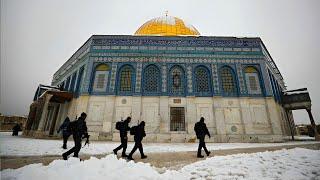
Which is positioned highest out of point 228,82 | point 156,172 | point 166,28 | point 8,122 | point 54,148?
point 166,28

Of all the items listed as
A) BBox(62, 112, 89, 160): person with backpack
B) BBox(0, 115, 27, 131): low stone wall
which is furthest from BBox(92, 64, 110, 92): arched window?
BBox(0, 115, 27, 131): low stone wall

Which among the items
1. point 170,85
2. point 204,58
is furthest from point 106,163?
point 204,58

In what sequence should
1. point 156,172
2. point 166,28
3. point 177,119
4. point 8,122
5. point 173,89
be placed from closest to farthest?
1. point 156,172
2. point 177,119
3. point 173,89
4. point 166,28
5. point 8,122

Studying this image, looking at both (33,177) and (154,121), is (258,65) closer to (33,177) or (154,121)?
(154,121)

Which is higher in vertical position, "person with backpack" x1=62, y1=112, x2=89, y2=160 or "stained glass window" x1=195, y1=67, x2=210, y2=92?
"stained glass window" x1=195, y1=67, x2=210, y2=92

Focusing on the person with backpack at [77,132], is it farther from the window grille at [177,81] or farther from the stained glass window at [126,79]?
the window grille at [177,81]

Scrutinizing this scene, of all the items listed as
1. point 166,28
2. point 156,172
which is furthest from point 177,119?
point 156,172

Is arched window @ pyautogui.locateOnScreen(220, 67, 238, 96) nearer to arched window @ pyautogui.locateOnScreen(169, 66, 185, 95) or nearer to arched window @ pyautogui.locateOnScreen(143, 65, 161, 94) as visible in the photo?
arched window @ pyautogui.locateOnScreen(169, 66, 185, 95)

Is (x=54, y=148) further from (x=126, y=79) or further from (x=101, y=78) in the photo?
(x=126, y=79)

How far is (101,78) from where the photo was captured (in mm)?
16906

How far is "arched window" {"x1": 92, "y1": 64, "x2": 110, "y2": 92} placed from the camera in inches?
651

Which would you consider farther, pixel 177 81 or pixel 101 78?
pixel 101 78

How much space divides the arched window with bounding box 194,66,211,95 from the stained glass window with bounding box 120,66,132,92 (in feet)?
17.5

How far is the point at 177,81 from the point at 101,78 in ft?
20.3
